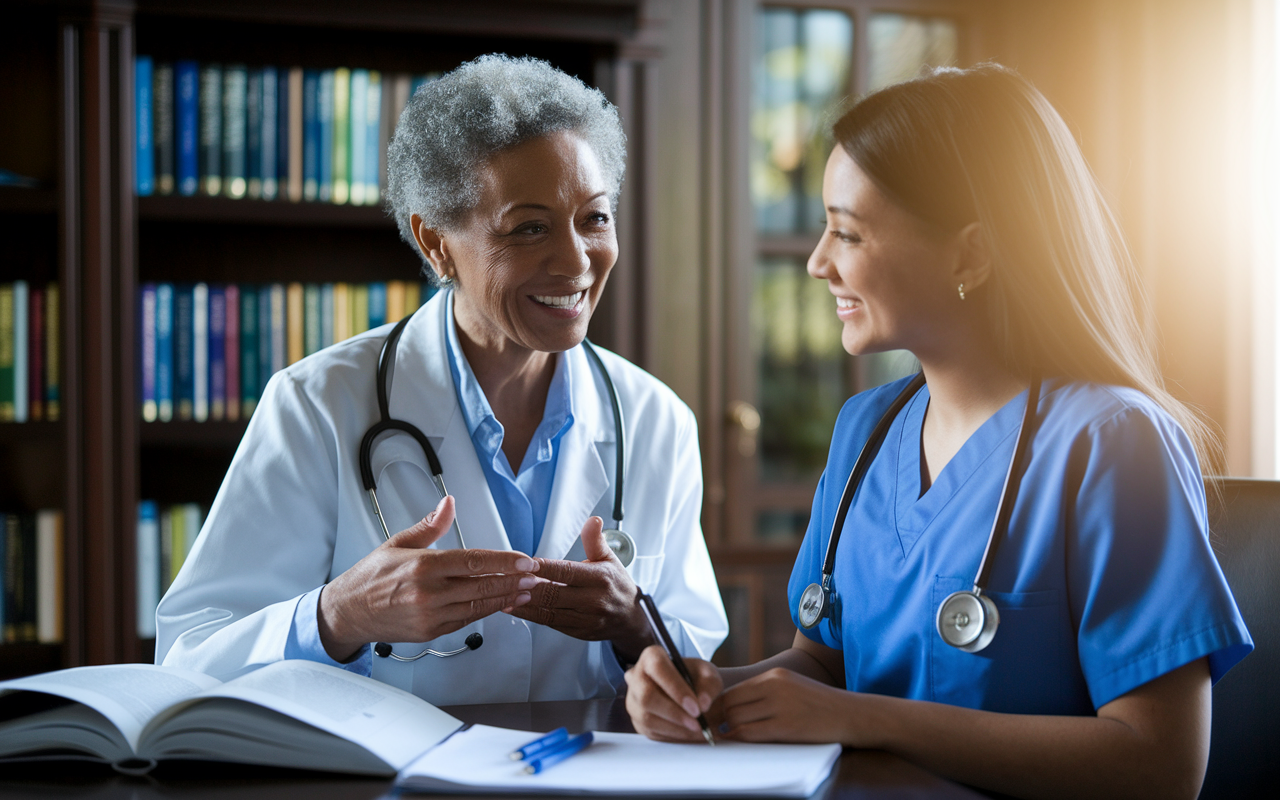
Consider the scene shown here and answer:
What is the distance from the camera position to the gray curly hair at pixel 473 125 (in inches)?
56.0

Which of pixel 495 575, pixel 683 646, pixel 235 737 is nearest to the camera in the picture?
pixel 235 737

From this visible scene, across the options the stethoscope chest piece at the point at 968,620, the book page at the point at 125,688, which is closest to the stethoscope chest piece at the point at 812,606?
the stethoscope chest piece at the point at 968,620

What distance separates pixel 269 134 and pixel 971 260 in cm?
176

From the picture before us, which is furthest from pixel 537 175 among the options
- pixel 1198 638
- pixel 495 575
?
pixel 1198 638

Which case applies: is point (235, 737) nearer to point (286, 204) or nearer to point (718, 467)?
point (286, 204)

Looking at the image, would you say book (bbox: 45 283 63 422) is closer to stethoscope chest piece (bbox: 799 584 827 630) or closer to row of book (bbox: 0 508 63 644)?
row of book (bbox: 0 508 63 644)

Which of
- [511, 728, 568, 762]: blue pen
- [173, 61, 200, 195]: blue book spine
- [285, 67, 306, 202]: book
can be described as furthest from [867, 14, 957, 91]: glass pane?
[511, 728, 568, 762]: blue pen

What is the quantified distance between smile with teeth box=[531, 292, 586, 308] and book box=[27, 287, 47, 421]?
53.9 inches

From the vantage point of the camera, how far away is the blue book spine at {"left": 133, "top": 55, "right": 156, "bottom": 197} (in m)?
2.19

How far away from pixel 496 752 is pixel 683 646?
1.71 feet

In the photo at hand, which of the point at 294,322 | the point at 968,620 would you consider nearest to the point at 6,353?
the point at 294,322

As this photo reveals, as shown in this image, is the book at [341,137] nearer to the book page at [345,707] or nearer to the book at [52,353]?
the book at [52,353]

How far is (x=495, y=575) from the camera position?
1.07 meters

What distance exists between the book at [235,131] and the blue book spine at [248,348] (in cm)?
23
